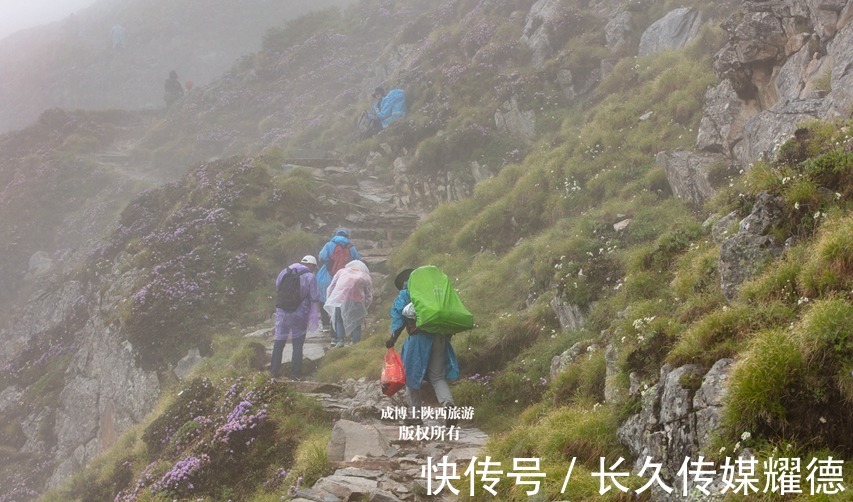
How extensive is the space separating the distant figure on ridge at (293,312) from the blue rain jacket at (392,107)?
645 inches

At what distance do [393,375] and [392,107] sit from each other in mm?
21426

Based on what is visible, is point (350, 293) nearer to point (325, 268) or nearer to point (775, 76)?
point (325, 268)

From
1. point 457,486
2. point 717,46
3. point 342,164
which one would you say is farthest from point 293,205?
point 457,486

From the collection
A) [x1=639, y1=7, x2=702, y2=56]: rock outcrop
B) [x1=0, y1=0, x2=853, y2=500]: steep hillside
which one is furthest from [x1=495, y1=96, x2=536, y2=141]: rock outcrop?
[x1=639, y1=7, x2=702, y2=56]: rock outcrop

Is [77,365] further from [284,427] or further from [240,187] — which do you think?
[284,427]

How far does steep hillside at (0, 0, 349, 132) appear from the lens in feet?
196

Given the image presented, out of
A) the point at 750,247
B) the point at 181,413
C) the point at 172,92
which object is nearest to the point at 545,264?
the point at 750,247

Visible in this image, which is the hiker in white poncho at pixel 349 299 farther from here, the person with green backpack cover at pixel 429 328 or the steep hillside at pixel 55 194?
the steep hillside at pixel 55 194

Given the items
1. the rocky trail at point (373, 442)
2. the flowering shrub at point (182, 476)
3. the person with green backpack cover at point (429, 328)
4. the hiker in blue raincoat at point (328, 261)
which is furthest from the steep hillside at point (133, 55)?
the person with green backpack cover at point (429, 328)

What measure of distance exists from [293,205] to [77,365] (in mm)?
9171

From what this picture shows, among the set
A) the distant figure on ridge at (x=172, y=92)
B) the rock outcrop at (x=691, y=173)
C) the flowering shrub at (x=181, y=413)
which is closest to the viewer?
the flowering shrub at (x=181, y=413)

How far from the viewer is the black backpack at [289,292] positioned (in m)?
14.3

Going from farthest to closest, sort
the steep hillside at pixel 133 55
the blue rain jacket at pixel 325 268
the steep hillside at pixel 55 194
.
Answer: the steep hillside at pixel 133 55
the steep hillside at pixel 55 194
the blue rain jacket at pixel 325 268

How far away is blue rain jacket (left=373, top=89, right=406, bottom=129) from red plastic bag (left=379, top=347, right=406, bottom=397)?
20465mm
